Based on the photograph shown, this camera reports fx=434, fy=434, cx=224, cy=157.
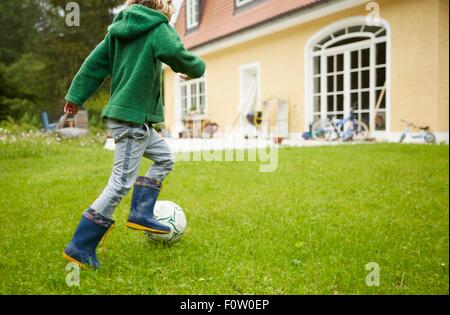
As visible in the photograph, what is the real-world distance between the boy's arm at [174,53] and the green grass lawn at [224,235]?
87cm

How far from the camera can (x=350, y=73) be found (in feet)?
28.0

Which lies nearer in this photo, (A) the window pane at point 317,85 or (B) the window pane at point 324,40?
(B) the window pane at point 324,40

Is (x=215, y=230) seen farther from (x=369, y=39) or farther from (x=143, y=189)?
(x=369, y=39)

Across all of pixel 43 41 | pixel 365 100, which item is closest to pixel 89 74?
pixel 43 41

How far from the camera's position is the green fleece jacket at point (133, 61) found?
1.69 meters

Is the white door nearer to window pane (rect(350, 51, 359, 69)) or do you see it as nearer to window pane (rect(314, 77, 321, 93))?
window pane (rect(314, 77, 321, 93))

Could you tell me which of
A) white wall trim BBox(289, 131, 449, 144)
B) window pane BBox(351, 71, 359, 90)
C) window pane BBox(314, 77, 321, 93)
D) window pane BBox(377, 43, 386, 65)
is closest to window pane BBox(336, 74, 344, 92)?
window pane BBox(351, 71, 359, 90)

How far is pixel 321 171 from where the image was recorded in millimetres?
4453

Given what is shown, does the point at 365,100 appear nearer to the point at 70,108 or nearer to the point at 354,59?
the point at 354,59

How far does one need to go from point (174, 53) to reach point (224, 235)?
4.14ft

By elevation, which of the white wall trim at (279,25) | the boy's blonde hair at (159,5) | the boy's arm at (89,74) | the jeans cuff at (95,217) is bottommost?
the jeans cuff at (95,217)

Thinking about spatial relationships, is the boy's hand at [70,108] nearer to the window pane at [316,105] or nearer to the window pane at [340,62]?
the window pane at [340,62]

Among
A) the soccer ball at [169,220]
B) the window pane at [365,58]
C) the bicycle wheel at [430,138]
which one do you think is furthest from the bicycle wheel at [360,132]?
the soccer ball at [169,220]
